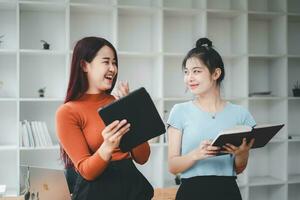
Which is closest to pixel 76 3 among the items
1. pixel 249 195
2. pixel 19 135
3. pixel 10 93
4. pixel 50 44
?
pixel 50 44

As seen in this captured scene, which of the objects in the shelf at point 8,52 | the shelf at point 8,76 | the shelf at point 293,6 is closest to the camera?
the shelf at point 8,52

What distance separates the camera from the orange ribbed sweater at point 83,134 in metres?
1.17

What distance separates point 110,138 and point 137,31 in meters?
2.44

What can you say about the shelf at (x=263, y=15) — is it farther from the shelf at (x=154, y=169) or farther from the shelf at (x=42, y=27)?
the shelf at (x=42, y=27)

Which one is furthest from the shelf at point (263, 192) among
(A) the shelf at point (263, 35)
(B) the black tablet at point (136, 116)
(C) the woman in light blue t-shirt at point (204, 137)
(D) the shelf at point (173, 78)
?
(B) the black tablet at point (136, 116)

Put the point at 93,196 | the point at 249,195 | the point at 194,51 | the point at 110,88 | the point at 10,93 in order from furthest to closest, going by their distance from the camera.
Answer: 1. the point at 249,195
2. the point at 10,93
3. the point at 194,51
4. the point at 110,88
5. the point at 93,196

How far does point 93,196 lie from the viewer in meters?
1.21

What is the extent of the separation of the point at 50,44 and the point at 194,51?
1.92 metres

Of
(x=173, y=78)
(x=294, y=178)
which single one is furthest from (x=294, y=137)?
(x=173, y=78)

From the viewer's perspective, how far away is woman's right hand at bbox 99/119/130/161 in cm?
115

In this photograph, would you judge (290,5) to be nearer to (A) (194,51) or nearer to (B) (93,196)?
(A) (194,51)

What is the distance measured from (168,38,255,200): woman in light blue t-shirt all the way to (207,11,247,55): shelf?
190 centimetres

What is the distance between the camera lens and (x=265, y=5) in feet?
12.4

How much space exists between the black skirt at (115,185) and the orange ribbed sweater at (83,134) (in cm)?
4
